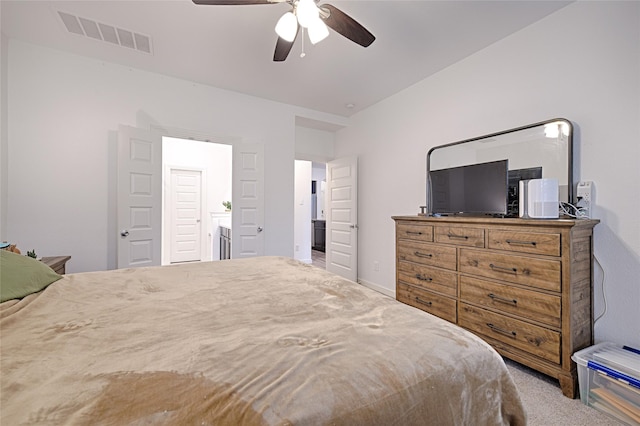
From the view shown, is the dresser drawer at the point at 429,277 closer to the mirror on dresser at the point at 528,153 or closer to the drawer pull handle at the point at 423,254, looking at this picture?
the drawer pull handle at the point at 423,254

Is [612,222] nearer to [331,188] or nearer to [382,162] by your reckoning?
[382,162]

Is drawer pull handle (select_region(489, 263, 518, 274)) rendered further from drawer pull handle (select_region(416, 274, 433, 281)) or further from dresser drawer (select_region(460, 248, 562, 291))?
drawer pull handle (select_region(416, 274, 433, 281))

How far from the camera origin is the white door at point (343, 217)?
4.45 m

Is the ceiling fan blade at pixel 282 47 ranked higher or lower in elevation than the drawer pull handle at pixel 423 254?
higher

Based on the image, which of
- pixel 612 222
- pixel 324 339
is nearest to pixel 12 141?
pixel 324 339

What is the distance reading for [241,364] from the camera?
0.71m

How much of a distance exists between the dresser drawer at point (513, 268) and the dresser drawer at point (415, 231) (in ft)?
1.19

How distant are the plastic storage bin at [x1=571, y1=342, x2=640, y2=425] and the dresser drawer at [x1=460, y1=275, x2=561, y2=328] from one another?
0.80 feet

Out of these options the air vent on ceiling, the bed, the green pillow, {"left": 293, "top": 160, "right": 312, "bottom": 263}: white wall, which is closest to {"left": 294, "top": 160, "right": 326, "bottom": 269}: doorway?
{"left": 293, "top": 160, "right": 312, "bottom": 263}: white wall

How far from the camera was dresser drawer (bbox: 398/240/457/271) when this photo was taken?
8.00 ft

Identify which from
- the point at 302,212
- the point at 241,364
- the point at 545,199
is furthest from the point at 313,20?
the point at 302,212

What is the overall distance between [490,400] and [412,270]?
78.8 inches

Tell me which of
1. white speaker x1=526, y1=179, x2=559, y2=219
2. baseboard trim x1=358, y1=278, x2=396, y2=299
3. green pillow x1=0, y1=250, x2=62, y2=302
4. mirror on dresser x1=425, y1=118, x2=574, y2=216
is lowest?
baseboard trim x1=358, y1=278, x2=396, y2=299

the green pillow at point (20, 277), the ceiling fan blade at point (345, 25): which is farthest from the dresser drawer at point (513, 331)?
the green pillow at point (20, 277)
